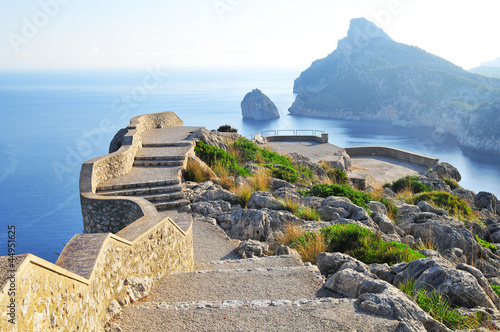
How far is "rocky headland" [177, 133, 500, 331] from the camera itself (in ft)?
14.7

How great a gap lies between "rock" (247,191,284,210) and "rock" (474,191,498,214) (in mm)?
10137

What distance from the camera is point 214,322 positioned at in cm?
384

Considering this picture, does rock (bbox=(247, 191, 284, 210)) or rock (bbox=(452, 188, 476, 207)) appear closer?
rock (bbox=(247, 191, 284, 210))

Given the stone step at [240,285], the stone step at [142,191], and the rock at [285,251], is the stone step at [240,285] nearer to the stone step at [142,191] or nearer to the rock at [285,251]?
the rock at [285,251]

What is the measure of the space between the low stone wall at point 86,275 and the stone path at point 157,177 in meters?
5.13

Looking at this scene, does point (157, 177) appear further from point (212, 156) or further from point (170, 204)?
point (212, 156)

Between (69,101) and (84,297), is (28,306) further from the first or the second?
(69,101)

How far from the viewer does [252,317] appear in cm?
397

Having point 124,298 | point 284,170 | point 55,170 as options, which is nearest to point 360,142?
point 55,170

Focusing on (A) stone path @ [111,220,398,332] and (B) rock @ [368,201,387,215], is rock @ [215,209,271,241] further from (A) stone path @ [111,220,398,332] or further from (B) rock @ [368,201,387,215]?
(B) rock @ [368,201,387,215]

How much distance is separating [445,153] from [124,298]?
104506 mm

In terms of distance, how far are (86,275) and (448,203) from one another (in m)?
14.1

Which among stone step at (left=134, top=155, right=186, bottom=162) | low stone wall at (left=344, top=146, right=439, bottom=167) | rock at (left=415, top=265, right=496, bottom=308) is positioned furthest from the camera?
low stone wall at (left=344, top=146, right=439, bottom=167)

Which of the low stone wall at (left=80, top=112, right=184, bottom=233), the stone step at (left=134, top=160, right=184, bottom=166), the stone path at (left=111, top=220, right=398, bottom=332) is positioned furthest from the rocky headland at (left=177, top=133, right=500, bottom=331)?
the low stone wall at (left=80, top=112, right=184, bottom=233)
